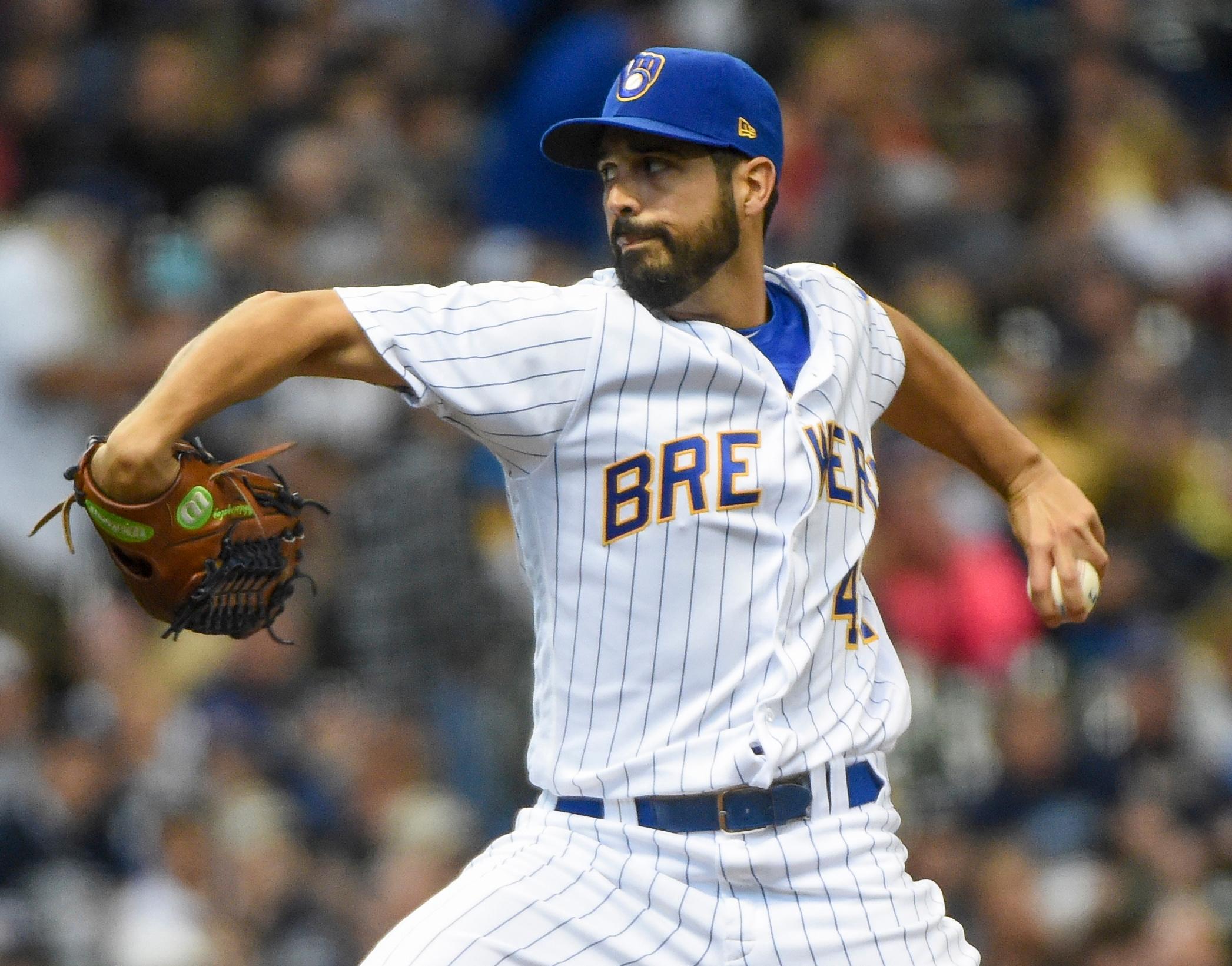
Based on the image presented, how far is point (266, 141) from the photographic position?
22.5 feet

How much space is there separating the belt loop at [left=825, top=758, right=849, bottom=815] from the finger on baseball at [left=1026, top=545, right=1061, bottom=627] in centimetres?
50

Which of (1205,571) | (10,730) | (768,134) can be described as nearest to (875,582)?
(1205,571)

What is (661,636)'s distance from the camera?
2955mm

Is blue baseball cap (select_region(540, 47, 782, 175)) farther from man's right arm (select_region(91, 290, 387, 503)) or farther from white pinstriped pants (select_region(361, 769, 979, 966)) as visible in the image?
white pinstriped pants (select_region(361, 769, 979, 966))

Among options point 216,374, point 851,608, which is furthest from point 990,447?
point 216,374

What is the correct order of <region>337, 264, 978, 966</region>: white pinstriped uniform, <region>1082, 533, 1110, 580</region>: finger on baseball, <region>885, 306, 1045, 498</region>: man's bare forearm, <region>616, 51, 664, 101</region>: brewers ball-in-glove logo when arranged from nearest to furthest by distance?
<region>337, 264, 978, 966</region>: white pinstriped uniform < <region>616, 51, 664, 101</region>: brewers ball-in-glove logo < <region>1082, 533, 1110, 580</region>: finger on baseball < <region>885, 306, 1045, 498</region>: man's bare forearm

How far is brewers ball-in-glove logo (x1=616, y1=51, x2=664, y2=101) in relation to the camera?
10.2 feet

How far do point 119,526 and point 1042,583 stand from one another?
1563 millimetres

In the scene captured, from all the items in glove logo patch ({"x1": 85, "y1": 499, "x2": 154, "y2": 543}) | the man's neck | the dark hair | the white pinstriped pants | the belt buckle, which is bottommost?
the white pinstriped pants

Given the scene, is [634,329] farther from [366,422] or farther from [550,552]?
[366,422]

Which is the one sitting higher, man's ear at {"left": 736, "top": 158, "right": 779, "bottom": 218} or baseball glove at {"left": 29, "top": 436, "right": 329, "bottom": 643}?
man's ear at {"left": 736, "top": 158, "right": 779, "bottom": 218}

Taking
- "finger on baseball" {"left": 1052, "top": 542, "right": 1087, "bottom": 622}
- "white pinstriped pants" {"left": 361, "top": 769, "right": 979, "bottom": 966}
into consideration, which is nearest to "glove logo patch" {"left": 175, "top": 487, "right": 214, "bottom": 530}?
"white pinstriped pants" {"left": 361, "top": 769, "right": 979, "bottom": 966}

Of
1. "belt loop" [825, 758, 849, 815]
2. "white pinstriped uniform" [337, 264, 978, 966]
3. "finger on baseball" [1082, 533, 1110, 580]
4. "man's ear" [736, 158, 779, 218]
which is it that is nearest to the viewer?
"white pinstriped uniform" [337, 264, 978, 966]

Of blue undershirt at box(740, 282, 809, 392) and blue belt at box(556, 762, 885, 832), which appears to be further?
blue undershirt at box(740, 282, 809, 392)
